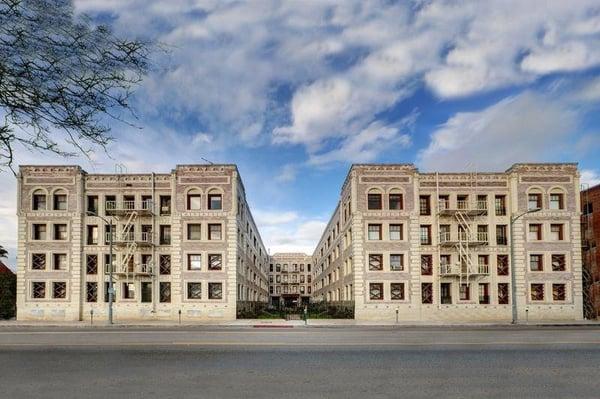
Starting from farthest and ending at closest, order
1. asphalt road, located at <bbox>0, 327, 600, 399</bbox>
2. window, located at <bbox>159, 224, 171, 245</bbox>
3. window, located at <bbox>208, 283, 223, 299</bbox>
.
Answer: window, located at <bbox>159, 224, 171, 245</bbox>
window, located at <bbox>208, 283, 223, 299</bbox>
asphalt road, located at <bbox>0, 327, 600, 399</bbox>

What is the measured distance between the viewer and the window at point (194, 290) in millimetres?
40562

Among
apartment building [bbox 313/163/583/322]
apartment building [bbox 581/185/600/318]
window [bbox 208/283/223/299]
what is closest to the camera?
apartment building [bbox 313/163/583/322]

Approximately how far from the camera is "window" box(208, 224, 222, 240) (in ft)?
135

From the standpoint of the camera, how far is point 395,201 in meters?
40.9

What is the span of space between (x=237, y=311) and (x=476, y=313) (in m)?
19.8

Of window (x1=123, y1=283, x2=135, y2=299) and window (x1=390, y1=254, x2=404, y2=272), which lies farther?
window (x1=123, y1=283, x2=135, y2=299)

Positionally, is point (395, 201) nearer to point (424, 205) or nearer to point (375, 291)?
point (424, 205)

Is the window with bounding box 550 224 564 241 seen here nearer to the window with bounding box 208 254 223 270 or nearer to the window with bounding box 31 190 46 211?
the window with bounding box 208 254 223 270

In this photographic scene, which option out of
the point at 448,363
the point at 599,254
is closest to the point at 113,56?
the point at 448,363

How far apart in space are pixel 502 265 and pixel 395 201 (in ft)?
33.6

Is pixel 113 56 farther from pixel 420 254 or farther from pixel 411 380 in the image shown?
pixel 420 254

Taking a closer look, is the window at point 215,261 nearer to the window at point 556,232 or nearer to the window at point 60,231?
the window at point 60,231

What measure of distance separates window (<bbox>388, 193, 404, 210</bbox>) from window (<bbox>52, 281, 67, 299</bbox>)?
91.7 feet

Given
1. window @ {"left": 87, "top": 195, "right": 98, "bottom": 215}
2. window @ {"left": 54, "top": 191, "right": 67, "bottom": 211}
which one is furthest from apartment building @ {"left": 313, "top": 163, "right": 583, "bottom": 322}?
window @ {"left": 54, "top": 191, "right": 67, "bottom": 211}
